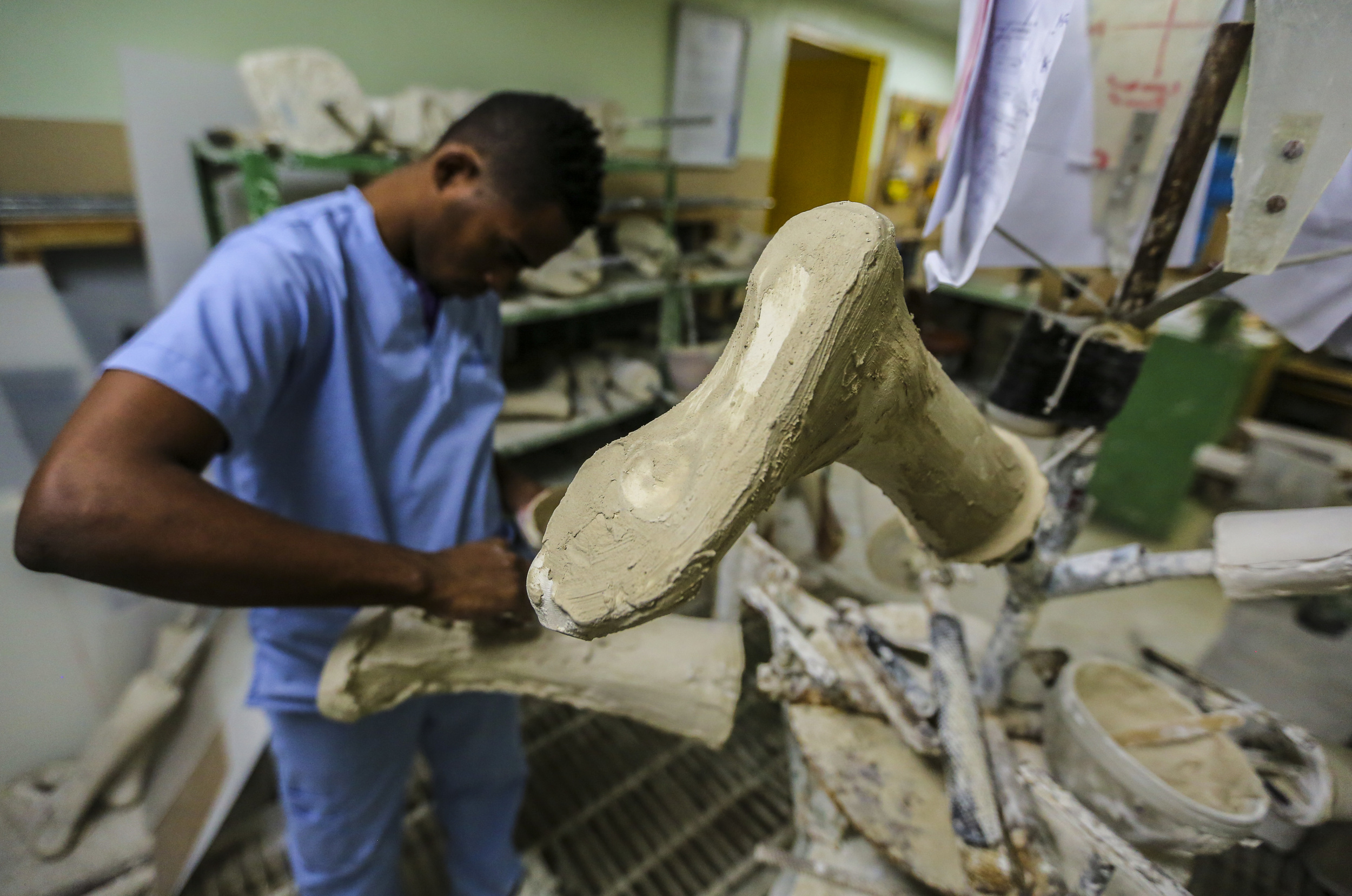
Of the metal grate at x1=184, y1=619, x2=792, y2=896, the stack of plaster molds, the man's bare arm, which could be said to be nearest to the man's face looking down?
the man's bare arm

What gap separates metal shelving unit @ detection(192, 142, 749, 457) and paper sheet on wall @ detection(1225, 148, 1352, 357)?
163 cm

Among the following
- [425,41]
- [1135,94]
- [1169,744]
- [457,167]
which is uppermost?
[425,41]

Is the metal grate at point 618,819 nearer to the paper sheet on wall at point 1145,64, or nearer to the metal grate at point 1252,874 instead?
the metal grate at point 1252,874

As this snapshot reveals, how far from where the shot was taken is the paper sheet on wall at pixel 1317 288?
0.68 metres

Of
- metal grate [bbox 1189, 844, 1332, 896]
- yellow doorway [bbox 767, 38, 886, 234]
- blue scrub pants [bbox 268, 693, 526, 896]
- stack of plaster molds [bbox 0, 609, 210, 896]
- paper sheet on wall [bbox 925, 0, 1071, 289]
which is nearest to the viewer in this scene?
paper sheet on wall [bbox 925, 0, 1071, 289]

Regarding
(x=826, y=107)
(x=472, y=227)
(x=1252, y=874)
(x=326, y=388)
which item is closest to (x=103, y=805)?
(x=326, y=388)

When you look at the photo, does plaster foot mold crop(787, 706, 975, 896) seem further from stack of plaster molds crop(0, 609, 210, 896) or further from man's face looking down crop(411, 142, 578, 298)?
stack of plaster molds crop(0, 609, 210, 896)

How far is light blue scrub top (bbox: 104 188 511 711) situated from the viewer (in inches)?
28.8

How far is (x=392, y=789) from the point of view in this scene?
117cm

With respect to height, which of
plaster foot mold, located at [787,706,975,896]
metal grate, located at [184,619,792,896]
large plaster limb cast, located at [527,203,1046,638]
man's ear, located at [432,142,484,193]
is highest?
man's ear, located at [432,142,484,193]

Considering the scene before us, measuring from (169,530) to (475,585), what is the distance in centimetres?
33

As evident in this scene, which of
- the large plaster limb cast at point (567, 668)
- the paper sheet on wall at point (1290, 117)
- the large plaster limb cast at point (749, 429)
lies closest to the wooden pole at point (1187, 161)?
the paper sheet on wall at point (1290, 117)

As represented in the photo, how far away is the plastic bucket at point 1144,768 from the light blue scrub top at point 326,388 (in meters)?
0.99

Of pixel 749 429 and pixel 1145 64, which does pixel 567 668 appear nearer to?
pixel 749 429
